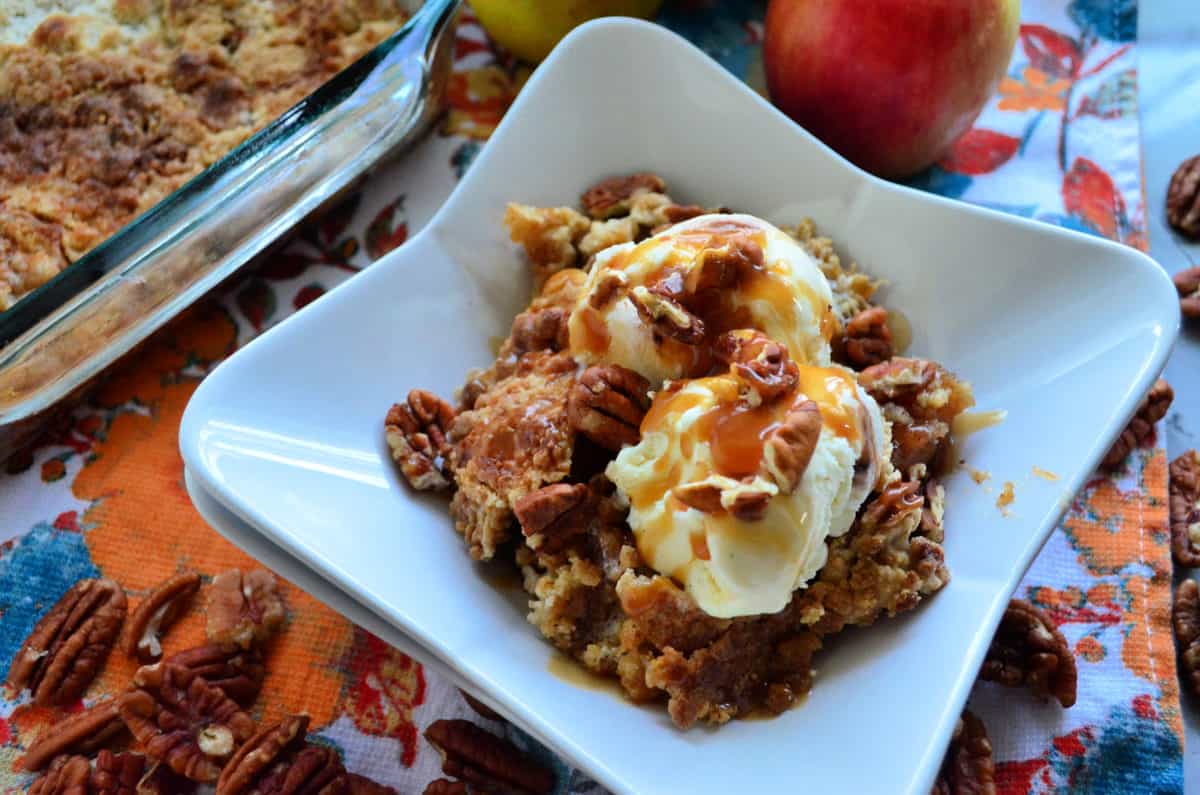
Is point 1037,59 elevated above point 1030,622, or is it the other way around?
point 1037,59

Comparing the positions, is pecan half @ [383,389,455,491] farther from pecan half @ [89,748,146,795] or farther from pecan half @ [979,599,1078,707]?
pecan half @ [979,599,1078,707]

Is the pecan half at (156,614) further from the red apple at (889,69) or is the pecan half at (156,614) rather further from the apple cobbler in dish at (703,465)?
the red apple at (889,69)

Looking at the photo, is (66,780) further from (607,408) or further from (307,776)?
(607,408)

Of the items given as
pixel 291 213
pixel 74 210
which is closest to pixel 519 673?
pixel 291 213

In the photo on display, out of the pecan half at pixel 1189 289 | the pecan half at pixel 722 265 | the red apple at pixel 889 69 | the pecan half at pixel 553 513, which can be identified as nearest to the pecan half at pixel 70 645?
the pecan half at pixel 553 513

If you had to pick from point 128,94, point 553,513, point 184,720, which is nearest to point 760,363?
point 553,513

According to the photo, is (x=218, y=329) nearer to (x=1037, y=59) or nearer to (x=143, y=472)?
(x=143, y=472)
